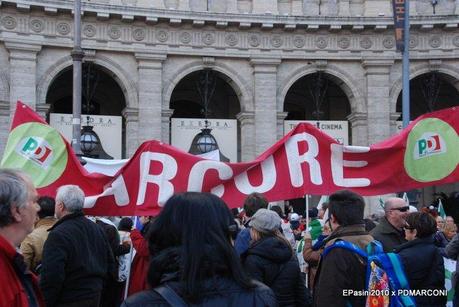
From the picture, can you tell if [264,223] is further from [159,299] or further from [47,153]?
[47,153]

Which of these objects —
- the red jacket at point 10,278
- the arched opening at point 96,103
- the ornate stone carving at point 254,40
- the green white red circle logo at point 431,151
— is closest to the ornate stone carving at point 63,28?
the arched opening at point 96,103

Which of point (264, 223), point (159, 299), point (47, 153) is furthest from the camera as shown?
point (47, 153)

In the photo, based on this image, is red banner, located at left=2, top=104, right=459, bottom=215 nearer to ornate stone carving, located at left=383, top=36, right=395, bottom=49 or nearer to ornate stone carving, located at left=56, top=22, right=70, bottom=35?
ornate stone carving, located at left=56, top=22, right=70, bottom=35

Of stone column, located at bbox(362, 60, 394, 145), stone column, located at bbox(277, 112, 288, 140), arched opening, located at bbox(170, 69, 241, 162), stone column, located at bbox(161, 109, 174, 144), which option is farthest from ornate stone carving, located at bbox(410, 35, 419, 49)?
stone column, located at bbox(161, 109, 174, 144)

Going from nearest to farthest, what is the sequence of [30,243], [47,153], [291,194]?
1. [30,243]
2. [291,194]
3. [47,153]

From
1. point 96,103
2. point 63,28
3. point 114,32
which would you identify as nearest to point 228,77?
point 114,32

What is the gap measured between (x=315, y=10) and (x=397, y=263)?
23998 millimetres

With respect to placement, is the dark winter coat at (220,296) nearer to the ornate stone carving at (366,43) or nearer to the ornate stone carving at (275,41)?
the ornate stone carving at (275,41)

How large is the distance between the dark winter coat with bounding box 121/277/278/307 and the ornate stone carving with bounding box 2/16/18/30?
23.4 meters

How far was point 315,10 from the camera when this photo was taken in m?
28.0

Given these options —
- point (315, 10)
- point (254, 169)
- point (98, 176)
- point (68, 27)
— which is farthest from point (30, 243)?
point (315, 10)

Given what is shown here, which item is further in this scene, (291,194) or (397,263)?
(291,194)

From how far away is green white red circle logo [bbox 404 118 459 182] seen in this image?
780 centimetres

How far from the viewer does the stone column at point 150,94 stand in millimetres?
25656
